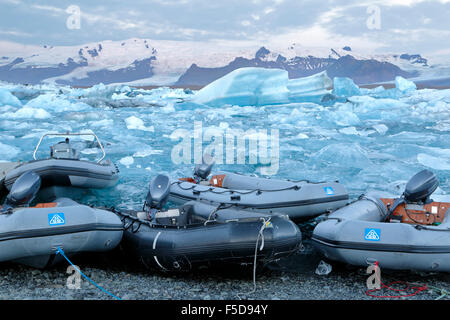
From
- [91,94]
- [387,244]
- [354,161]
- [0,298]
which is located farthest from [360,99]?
[0,298]

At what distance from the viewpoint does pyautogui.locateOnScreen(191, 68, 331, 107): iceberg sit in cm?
2036

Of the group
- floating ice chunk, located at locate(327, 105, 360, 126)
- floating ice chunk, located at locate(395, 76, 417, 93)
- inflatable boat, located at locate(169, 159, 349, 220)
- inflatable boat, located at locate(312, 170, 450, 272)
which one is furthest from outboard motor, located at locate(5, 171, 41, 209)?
floating ice chunk, located at locate(395, 76, 417, 93)

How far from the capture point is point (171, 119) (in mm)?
18891

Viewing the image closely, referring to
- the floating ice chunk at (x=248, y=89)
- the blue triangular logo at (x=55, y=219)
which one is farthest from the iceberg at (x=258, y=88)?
the blue triangular logo at (x=55, y=219)

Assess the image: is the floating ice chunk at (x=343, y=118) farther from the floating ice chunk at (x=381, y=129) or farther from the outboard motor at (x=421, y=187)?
the outboard motor at (x=421, y=187)

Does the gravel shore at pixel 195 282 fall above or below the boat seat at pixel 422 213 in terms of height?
below

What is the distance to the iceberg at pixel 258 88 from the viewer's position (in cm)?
2036

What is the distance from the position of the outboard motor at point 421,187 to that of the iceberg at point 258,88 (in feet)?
53.1

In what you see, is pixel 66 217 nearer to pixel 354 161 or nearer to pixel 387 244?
pixel 387 244

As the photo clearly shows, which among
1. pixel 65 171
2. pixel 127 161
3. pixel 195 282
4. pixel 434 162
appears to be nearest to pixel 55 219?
pixel 195 282

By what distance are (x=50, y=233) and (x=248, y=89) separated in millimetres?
17977

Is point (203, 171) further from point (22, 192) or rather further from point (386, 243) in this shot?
point (386, 243)

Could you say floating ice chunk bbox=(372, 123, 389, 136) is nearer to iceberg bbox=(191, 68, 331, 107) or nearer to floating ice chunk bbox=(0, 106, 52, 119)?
iceberg bbox=(191, 68, 331, 107)

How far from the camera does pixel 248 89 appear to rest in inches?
816
